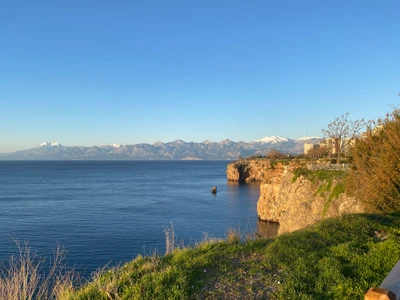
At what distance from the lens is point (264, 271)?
866cm

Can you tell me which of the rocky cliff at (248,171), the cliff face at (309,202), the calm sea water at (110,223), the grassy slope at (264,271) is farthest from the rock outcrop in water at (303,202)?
the rocky cliff at (248,171)

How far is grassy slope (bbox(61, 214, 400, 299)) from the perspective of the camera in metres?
7.38

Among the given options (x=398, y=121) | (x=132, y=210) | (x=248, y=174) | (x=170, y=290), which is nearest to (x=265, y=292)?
(x=170, y=290)

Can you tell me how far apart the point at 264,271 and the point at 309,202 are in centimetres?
2383

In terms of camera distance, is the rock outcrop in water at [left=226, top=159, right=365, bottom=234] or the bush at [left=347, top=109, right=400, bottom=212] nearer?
the bush at [left=347, top=109, right=400, bottom=212]

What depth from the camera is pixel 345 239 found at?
37.3 feet

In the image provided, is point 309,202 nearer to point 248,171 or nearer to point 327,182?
point 327,182

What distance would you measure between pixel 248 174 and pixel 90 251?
275ft

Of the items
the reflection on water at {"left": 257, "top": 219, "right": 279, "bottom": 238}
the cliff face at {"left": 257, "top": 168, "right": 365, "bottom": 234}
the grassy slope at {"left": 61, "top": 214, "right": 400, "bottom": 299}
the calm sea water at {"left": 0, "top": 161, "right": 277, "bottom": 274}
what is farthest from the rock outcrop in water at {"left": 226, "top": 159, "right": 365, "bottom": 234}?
the grassy slope at {"left": 61, "top": 214, "right": 400, "bottom": 299}

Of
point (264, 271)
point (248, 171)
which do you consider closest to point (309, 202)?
point (264, 271)

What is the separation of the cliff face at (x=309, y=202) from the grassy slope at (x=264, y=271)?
1072 centimetres

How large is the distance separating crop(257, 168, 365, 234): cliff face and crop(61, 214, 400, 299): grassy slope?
1072 centimetres

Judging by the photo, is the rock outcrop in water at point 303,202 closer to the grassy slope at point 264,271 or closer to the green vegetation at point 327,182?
the green vegetation at point 327,182

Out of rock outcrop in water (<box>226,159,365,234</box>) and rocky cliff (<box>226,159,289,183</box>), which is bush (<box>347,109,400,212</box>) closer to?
rock outcrop in water (<box>226,159,365,234</box>)
